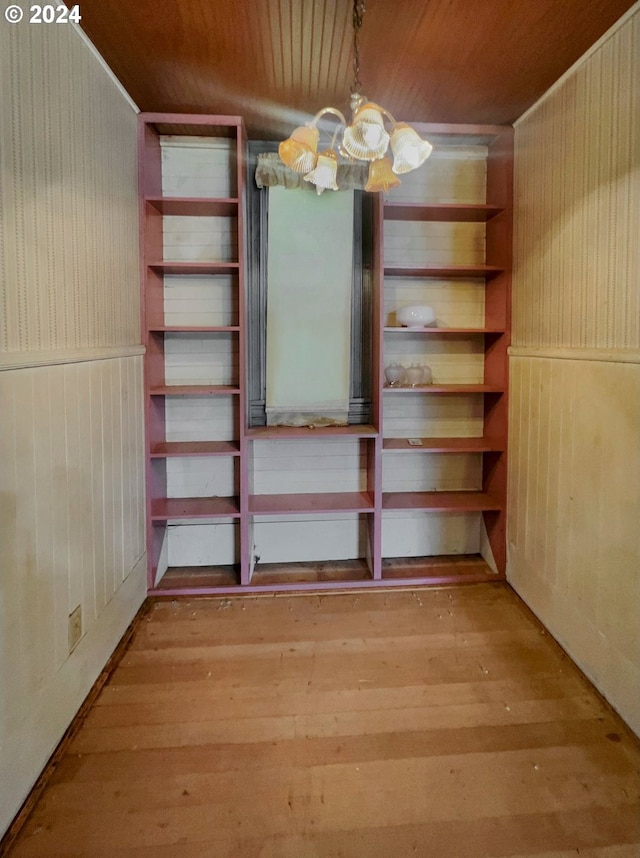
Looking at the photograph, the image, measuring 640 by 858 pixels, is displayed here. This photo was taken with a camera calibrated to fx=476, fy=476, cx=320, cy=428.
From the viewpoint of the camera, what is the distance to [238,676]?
192 centimetres

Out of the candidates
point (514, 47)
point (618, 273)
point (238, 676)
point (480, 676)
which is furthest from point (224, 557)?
point (514, 47)

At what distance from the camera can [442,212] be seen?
2.61 metres

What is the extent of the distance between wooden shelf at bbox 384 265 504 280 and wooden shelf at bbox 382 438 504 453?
948mm

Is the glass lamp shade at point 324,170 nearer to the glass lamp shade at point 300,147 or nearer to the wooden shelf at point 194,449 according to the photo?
the glass lamp shade at point 300,147

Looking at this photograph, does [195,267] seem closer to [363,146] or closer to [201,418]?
[201,418]

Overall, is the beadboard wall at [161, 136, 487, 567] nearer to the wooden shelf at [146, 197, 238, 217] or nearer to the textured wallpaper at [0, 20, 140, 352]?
the wooden shelf at [146, 197, 238, 217]

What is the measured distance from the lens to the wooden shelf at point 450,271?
2516 millimetres

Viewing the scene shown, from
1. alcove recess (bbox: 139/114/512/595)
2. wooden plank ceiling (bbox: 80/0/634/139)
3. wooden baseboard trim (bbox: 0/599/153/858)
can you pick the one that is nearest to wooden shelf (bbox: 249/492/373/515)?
alcove recess (bbox: 139/114/512/595)

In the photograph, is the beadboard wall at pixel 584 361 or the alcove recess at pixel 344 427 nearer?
the beadboard wall at pixel 584 361

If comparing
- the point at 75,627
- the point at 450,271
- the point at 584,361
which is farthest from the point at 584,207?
the point at 75,627

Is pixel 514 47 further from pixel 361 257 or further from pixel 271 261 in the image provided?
pixel 271 261

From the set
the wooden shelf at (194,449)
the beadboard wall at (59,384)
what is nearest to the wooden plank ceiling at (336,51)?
the beadboard wall at (59,384)

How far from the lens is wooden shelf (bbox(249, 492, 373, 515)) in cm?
257

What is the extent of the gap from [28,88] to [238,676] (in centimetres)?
214
